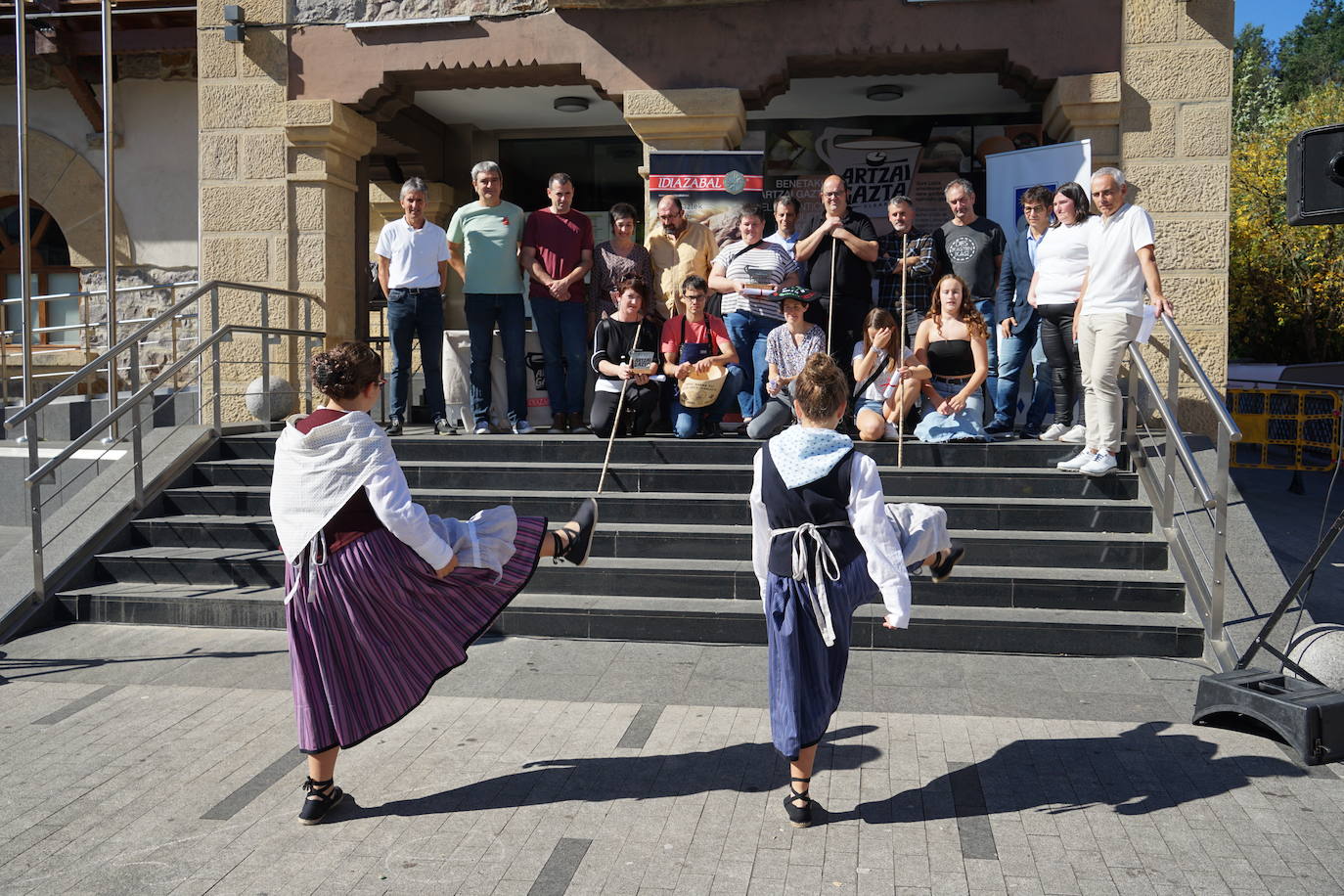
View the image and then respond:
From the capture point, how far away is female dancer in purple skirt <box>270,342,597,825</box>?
153 inches

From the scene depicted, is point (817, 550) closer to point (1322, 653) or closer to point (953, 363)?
point (1322, 653)

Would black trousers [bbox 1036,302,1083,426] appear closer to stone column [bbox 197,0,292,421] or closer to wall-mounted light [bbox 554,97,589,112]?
wall-mounted light [bbox 554,97,589,112]

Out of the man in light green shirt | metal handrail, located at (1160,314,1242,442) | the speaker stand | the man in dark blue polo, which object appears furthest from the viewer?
the man in light green shirt

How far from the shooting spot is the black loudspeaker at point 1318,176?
4785 millimetres

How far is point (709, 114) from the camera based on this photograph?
31.2ft

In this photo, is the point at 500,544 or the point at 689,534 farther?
the point at 689,534

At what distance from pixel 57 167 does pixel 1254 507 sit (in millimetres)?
13935

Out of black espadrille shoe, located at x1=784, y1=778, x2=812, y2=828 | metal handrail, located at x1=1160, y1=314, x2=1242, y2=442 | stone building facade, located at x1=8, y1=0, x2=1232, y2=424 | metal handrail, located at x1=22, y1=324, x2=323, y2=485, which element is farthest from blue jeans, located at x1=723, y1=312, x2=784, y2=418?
black espadrille shoe, located at x1=784, y1=778, x2=812, y2=828

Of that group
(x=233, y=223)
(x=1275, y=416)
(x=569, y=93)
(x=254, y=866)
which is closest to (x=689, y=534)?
(x=254, y=866)

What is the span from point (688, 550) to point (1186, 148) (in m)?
5.31

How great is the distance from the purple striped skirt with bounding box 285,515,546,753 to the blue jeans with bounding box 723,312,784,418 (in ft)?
14.7

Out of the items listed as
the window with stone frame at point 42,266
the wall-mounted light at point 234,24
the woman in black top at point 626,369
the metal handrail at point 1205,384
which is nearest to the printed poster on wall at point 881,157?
the woman in black top at point 626,369

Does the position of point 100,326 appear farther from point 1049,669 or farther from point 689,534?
point 1049,669

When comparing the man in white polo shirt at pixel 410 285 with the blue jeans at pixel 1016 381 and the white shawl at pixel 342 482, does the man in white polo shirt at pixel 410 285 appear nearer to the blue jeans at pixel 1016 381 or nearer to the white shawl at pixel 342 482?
the blue jeans at pixel 1016 381
